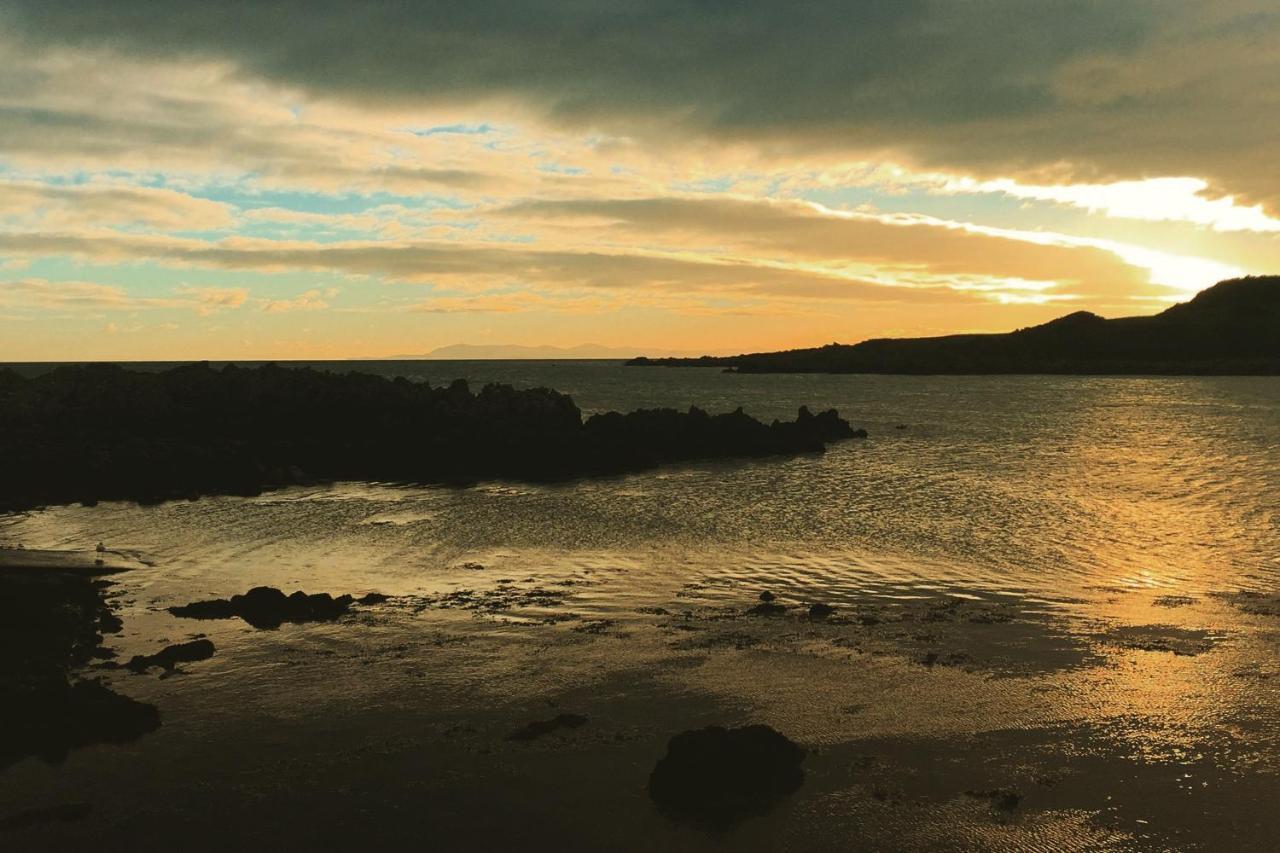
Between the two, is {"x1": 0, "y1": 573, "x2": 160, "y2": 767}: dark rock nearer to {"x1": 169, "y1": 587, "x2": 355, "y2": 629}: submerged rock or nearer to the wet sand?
the wet sand

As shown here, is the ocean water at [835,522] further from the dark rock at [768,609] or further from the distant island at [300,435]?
the distant island at [300,435]

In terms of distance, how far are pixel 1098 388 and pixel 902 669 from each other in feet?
483

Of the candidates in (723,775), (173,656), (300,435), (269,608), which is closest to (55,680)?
(173,656)

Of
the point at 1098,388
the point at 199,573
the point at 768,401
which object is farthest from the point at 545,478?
the point at 1098,388

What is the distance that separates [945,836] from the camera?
1021 centimetres

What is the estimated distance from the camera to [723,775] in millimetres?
11188

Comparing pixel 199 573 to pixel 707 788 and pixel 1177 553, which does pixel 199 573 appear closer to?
pixel 707 788

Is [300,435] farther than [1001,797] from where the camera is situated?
Yes

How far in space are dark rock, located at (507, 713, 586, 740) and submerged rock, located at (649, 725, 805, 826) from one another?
2138 mm

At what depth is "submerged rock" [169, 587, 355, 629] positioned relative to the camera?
62.8 ft

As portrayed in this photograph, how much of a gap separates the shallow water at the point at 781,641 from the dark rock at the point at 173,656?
2.24 ft

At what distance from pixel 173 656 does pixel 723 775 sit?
34.8 ft

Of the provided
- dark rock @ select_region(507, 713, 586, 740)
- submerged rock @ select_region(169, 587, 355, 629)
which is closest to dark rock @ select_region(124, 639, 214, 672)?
submerged rock @ select_region(169, 587, 355, 629)

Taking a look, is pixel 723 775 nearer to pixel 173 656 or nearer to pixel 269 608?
pixel 173 656
